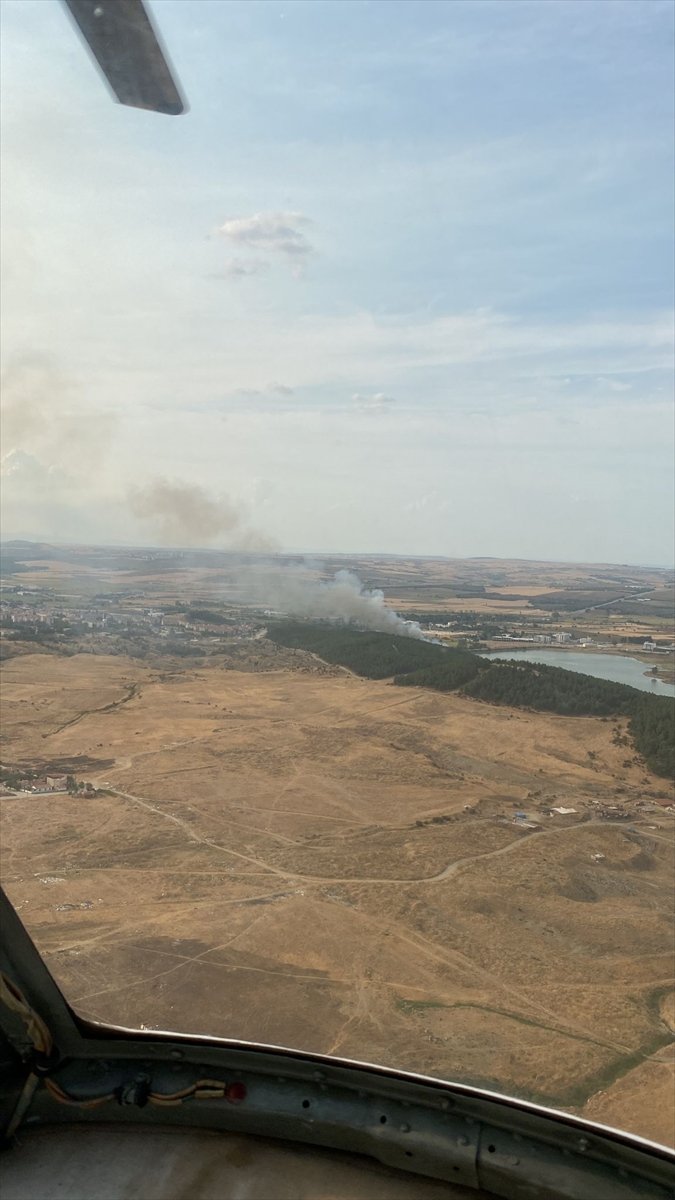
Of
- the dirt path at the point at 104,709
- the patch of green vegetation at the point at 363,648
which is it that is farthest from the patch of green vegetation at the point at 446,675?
the dirt path at the point at 104,709

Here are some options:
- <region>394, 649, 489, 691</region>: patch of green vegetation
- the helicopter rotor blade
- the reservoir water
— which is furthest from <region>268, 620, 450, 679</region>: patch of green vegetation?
the helicopter rotor blade

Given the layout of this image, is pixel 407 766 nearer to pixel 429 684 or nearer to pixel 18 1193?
pixel 429 684

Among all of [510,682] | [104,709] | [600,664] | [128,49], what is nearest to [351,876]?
[128,49]

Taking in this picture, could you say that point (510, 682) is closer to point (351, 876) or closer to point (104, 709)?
point (104, 709)

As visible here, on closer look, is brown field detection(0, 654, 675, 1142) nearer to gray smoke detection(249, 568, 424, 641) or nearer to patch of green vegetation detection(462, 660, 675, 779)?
→ patch of green vegetation detection(462, 660, 675, 779)

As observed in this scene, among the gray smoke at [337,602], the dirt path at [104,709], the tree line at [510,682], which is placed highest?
the gray smoke at [337,602]

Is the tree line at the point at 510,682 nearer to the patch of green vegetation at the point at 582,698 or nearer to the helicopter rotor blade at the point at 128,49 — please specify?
the patch of green vegetation at the point at 582,698
